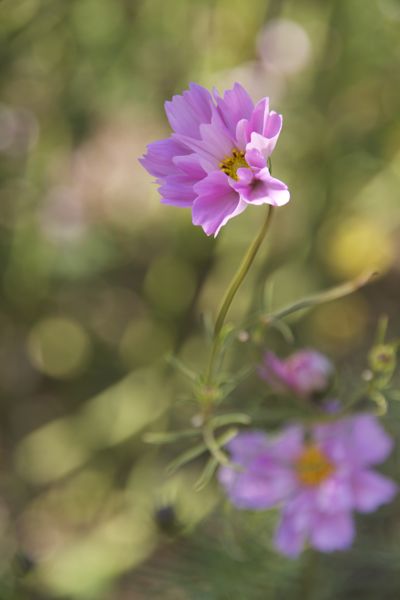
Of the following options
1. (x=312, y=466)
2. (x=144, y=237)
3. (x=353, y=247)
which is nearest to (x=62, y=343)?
(x=144, y=237)

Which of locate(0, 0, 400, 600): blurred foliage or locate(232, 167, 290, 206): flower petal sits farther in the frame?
locate(0, 0, 400, 600): blurred foliage

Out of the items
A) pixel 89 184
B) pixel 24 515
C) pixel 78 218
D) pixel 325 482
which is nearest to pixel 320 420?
pixel 325 482

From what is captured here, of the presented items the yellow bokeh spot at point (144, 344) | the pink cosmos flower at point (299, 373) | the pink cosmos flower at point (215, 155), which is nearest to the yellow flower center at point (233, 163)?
the pink cosmos flower at point (215, 155)

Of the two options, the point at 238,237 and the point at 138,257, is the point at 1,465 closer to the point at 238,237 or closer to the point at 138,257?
the point at 138,257

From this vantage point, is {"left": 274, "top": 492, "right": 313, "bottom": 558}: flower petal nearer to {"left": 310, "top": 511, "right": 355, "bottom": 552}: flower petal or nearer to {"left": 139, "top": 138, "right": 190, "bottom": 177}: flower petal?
{"left": 310, "top": 511, "right": 355, "bottom": 552}: flower petal

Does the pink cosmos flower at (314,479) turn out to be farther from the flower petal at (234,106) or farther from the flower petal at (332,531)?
the flower petal at (234,106)

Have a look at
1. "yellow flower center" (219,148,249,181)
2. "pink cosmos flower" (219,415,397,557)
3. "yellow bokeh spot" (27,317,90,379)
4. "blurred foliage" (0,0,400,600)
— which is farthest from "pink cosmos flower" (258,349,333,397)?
"yellow bokeh spot" (27,317,90,379)
